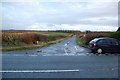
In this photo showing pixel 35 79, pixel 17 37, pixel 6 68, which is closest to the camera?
pixel 35 79

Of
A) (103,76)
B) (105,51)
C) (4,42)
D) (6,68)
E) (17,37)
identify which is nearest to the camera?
(103,76)

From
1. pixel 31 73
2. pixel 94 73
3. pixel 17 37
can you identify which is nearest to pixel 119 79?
pixel 94 73

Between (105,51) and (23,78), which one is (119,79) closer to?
(23,78)

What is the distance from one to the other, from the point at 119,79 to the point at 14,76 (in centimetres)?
382

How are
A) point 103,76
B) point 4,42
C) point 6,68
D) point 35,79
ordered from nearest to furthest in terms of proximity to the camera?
point 35,79 < point 103,76 < point 6,68 < point 4,42

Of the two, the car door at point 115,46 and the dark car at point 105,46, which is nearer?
the dark car at point 105,46

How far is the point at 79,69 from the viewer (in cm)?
1188

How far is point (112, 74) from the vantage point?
10.6 m

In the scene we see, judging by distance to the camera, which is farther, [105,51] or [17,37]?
[17,37]

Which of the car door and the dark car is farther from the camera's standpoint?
the car door

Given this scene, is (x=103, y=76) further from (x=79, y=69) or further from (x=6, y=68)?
(x=6, y=68)

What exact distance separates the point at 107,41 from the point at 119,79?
1309 cm

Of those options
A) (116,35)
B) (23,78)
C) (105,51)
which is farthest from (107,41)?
(23,78)

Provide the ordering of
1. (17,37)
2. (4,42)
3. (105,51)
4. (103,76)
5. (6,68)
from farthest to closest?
1. (17,37)
2. (4,42)
3. (105,51)
4. (6,68)
5. (103,76)
